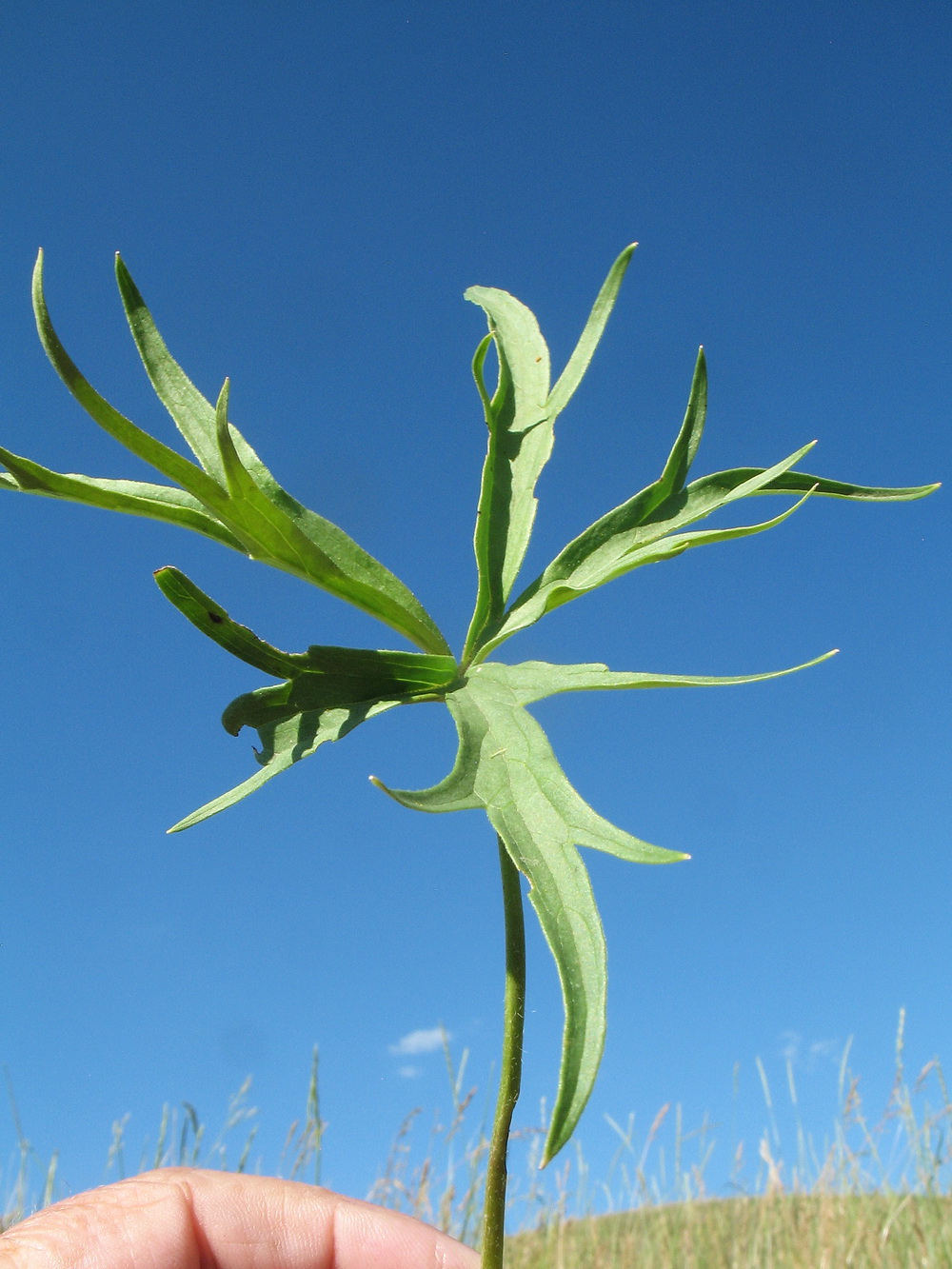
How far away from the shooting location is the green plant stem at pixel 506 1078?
1016 mm

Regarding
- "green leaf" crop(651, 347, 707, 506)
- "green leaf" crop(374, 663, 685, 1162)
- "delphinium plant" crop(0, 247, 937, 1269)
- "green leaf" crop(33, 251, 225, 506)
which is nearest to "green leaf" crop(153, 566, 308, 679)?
"delphinium plant" crop(0, 247, 937, 1269)

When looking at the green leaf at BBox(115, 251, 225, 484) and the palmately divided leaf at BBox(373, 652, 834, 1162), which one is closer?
the palmately divided leaf at BBox(373, 652, 834, 1162)

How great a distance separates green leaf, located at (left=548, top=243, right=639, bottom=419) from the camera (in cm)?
143

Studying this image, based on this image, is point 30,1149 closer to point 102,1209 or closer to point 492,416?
point 102,1209

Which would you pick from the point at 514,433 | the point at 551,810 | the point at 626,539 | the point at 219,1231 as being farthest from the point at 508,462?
the point at 219,1231

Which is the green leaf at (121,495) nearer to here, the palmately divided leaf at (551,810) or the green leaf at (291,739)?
the green leaf at (291,739)

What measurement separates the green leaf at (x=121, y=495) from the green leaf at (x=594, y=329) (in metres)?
0.55

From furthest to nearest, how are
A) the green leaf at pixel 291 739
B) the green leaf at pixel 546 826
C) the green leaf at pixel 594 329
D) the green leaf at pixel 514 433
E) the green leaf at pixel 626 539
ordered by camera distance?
the green leaf at pixel 594 329, the green leaf at pixel 514 433, the green leaf at pixel 626 539, the green leaf at pixel 291 739, the green leaf at pixel 546 826

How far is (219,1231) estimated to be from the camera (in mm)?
1613

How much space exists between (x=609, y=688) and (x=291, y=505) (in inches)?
19.8

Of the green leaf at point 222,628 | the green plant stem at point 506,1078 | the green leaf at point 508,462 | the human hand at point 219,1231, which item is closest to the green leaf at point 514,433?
the green leaf at point 508,462

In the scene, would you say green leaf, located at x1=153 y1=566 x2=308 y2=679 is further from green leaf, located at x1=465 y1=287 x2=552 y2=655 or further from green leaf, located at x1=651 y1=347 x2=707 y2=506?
green leaf, located at x1=651 y1=347 x2=707 y2=506

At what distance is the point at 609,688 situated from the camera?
111 cm

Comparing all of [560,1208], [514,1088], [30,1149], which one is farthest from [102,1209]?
[560,1208]
